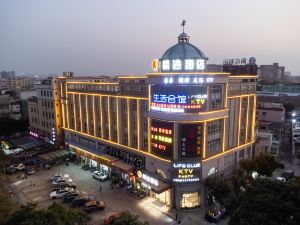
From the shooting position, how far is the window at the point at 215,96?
4197 cm

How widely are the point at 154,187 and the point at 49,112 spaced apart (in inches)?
1770

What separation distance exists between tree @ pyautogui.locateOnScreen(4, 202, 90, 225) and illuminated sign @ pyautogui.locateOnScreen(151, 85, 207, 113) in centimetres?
2159

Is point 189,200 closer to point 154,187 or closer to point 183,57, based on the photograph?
point 154,187

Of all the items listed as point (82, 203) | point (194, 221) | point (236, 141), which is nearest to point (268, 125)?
point (236, 141)

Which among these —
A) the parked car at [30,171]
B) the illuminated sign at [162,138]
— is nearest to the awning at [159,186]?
the illuminated sign at [162,138]

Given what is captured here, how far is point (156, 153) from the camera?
144ft

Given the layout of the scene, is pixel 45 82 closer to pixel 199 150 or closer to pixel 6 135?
pixel 6 135

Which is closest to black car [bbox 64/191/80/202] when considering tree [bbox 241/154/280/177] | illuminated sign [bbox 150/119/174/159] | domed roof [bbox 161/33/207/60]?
illuminated sign [bbox 150/119/174/159]

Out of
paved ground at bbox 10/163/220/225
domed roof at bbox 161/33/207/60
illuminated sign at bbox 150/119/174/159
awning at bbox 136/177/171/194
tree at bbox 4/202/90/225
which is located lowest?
paved ground at bbox 10/163/220/225

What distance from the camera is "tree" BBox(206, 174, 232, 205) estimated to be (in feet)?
126

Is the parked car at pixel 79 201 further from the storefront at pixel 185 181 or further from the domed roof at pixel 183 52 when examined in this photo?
the domed roof at pixel 183 52

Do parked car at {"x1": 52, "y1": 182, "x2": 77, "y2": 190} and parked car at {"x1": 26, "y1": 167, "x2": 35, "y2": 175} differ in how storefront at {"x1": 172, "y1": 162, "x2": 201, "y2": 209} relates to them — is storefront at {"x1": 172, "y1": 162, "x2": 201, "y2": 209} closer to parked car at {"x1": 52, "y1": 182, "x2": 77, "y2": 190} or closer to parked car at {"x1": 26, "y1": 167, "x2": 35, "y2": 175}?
parked car at {"x1": 52, "y1": 182, "x2": 77, "y2": 190}

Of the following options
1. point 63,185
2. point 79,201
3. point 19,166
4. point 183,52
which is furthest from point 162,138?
point 19,166

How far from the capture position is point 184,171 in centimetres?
4059
